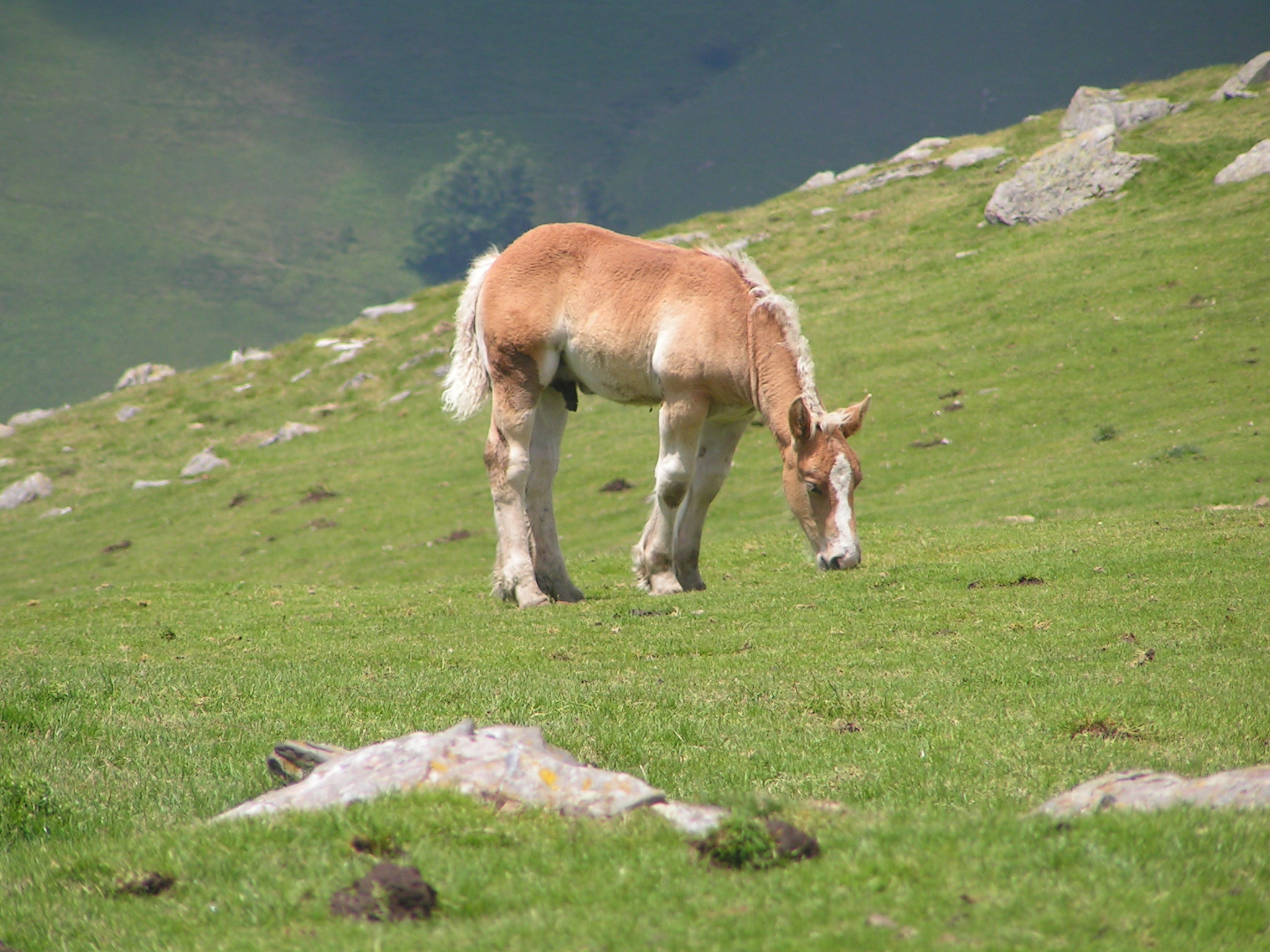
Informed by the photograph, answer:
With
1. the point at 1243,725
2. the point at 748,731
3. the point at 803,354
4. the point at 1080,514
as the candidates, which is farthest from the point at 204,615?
the point at 1080,514

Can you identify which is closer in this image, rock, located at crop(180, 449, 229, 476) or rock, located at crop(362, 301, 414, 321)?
rock, located at crop(180, 449, 229, 476)

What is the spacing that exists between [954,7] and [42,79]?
425ft

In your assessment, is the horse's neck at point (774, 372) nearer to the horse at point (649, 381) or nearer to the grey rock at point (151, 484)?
the horse at point (649, 381)

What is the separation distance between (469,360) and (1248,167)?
34.3 meters

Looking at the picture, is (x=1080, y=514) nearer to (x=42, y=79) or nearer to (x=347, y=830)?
(x=347, y=830)

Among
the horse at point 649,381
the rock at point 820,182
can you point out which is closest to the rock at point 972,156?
the rock at point 820,182

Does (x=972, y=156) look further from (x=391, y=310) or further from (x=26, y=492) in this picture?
(x=26, y=492)

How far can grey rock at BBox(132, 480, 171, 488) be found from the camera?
3850 centimetres

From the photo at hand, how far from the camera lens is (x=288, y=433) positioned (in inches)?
1644

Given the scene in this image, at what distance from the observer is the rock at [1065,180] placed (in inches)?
1667

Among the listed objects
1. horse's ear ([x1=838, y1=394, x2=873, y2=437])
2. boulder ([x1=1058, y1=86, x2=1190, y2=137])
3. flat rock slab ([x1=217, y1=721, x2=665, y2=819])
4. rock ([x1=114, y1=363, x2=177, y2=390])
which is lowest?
rock ([x1=114, y1=363, x2=177, y2=390])

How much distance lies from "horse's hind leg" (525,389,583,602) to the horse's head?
11.1 feet

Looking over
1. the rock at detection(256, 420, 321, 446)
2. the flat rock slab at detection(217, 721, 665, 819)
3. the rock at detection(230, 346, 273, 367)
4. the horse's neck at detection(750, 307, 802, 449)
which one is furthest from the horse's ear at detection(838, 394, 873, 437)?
the rock at detection(230, 346, 273, 367)

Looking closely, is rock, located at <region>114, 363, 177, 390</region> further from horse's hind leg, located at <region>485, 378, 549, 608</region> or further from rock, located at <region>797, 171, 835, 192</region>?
horse's hind leg, located at <region>485, 378, 549, 608</region>
